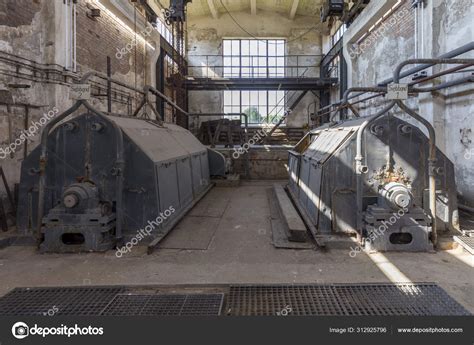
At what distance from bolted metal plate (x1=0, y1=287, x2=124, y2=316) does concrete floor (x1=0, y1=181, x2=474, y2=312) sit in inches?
6.9

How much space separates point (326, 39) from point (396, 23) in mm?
9019

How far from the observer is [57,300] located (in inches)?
119

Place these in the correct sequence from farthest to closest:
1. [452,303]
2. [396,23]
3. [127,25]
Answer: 1. [127,25]
2. [396,23]
3. [452,303]

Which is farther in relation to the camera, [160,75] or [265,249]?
[160,75]

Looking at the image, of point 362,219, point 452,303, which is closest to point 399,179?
point 362,219

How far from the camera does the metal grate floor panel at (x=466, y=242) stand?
4.14m

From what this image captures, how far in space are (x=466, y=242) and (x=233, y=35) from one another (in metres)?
16.5

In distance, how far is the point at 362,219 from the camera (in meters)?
4.52

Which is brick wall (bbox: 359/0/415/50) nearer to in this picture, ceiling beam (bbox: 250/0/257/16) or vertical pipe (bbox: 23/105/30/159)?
ceiling beam (bbox: 250/0/257/16)

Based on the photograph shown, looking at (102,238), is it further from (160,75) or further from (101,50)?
(160,75)
